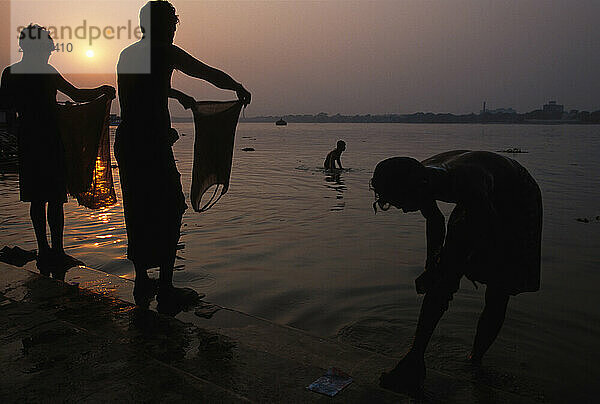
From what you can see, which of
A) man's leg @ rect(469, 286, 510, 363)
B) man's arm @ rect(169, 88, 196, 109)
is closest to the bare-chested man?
man's arm @ rect(169, 88, 196, 109)

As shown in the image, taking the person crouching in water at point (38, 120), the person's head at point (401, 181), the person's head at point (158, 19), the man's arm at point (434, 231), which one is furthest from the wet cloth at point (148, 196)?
the man's arm at point (434, 231)

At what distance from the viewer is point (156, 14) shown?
351cm

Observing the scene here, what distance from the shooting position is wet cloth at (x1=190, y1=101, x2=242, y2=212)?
4168mm

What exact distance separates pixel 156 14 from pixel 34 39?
77.0 inches

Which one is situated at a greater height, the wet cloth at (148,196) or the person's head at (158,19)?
the person's head at (158,19)

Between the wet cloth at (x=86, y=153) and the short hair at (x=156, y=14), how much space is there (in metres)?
1.85

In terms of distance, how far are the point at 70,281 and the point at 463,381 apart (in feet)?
11.4

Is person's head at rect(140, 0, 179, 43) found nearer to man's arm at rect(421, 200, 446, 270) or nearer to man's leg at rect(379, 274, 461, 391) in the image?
man's arm at rect(421, 200, 446, 270)

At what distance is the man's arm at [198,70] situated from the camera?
3.58m

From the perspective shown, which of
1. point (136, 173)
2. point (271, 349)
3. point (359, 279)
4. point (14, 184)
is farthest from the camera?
point (14, 184)

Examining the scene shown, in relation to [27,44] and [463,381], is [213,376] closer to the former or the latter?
[463,381]

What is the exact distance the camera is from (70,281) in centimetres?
437

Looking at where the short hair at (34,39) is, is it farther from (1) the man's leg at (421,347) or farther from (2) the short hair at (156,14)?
(1) the man's leg at (421,347)

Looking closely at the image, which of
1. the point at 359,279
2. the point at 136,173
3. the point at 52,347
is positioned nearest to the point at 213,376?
the point at 52,347
